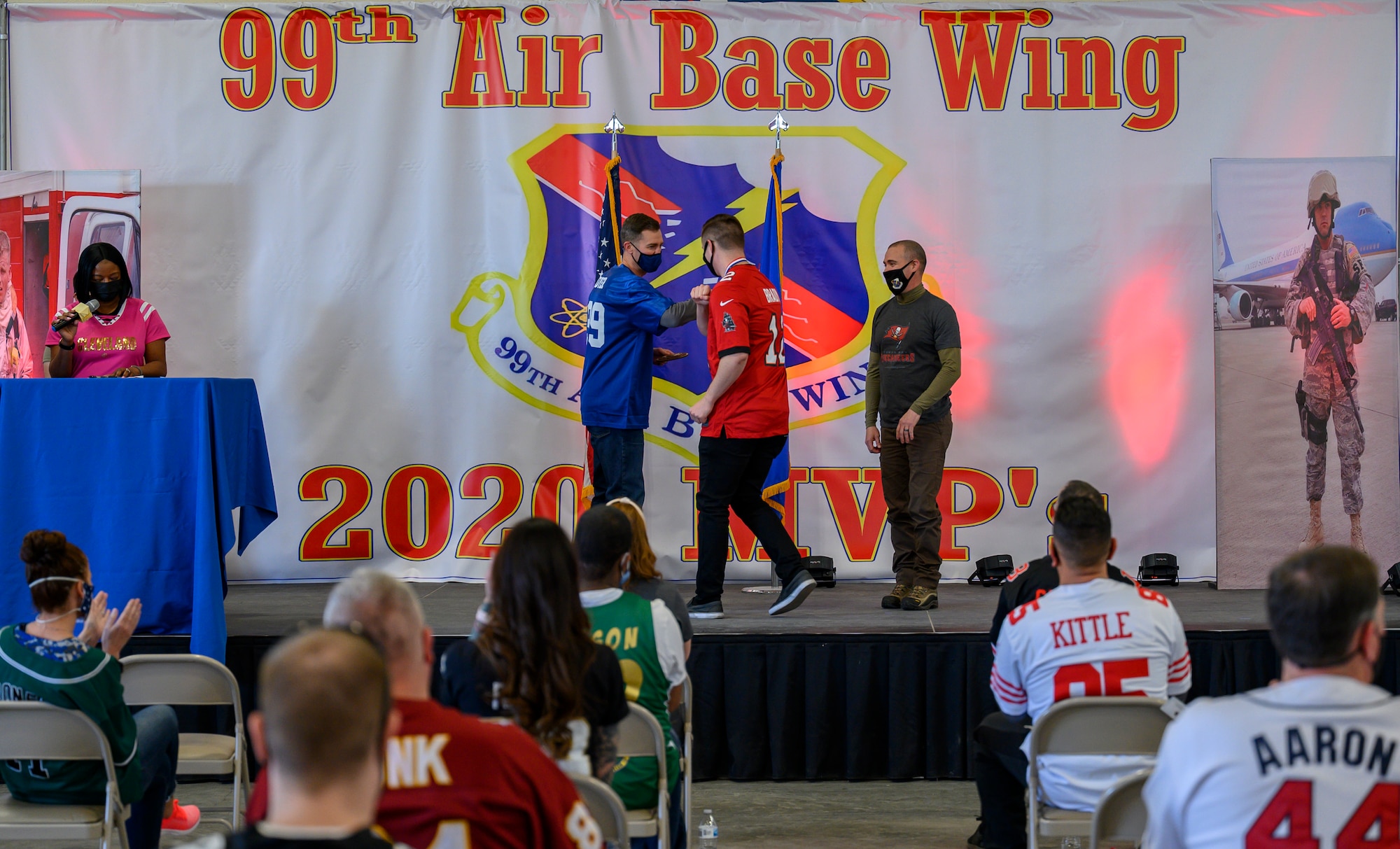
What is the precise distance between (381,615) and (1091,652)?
1.67 meters

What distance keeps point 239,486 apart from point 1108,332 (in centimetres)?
420

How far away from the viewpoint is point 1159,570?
19.8 ft

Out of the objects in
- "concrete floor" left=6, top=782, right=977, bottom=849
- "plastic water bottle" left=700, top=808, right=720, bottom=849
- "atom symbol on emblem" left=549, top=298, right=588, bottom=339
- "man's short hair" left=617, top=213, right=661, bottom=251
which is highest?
"man's short hair" left=617, top=213, right=661, bottom=251

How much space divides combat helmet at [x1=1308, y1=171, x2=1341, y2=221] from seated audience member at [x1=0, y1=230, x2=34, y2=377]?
20.0ft

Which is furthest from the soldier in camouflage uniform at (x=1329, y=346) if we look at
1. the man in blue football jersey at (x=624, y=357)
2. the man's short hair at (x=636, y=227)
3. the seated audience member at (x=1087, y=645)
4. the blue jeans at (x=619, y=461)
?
the seated audience member at (x=1087, y=645)

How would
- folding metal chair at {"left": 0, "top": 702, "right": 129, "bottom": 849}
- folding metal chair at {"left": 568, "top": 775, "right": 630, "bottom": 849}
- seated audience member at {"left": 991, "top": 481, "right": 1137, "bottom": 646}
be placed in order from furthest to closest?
seated audience member at {"left": 991, "top": 481, "right": 1137, "bottom": 646} → folding metal chair at {"left": 0, "top": 702, "right": 129, "bottom": 849} → folding metal chair at {"left": 568, "top": 775, "right": 630, "bottom": 849}

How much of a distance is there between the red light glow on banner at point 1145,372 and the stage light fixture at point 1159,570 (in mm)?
465

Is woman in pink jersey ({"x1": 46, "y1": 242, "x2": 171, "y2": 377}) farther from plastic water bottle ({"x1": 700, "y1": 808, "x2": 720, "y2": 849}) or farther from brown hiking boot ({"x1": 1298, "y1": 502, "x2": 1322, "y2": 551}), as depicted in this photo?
brown hiking boot ({"x1": 1298, "y1": 502, "x2": 1322, "y2": 551})

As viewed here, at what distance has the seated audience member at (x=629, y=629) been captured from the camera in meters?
2.60

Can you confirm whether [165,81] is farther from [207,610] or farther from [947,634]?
[947,634]

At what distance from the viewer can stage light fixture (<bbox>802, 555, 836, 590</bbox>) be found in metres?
5.91

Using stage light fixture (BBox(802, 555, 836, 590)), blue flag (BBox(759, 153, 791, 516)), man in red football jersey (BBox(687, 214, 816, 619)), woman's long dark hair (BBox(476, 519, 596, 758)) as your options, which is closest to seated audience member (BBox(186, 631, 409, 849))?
woman's long dark hair (BBox(476, 519, 596, 758))

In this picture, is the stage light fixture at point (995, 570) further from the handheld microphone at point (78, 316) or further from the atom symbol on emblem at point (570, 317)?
the handheld microphone at point (78, 316)

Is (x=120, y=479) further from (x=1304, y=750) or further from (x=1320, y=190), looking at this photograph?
(x=1320, y=190)
